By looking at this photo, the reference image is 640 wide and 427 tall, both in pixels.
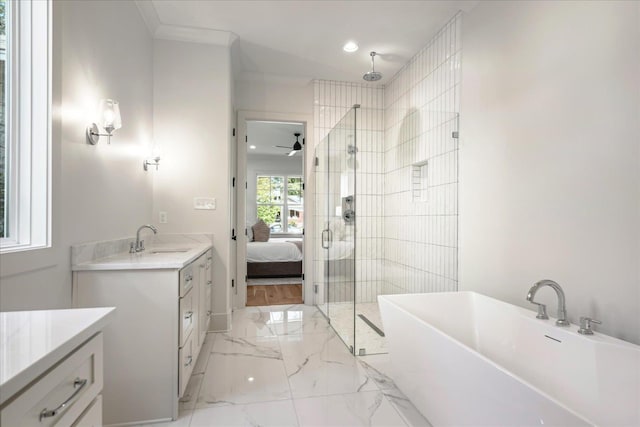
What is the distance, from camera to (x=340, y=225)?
3240mm

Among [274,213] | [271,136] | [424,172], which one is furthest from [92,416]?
[274,213]

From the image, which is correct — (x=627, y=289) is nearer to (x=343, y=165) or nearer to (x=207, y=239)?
(x=343, y=165)

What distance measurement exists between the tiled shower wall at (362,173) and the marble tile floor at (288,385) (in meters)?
0.65

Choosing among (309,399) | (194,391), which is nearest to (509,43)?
(309,399)

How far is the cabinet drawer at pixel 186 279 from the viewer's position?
1.87 metres

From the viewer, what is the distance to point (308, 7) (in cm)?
269

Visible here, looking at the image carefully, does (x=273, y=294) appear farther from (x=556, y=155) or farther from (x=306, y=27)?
(x=556, y=155)

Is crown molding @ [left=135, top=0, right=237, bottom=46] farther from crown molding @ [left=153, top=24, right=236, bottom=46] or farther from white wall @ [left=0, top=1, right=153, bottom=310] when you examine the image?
white wall @ [left=0, top=1, right=153, bottom=310]

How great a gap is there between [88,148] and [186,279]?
933 millimetres

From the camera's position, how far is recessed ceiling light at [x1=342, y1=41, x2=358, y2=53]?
127 inches

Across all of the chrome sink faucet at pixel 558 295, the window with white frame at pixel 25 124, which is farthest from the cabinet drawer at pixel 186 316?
the chrome sink faucet at pixel 558 295

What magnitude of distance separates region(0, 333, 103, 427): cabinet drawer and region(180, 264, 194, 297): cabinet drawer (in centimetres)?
97

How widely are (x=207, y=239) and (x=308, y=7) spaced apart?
7.19 feet

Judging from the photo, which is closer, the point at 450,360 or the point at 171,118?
the point at 450,360
